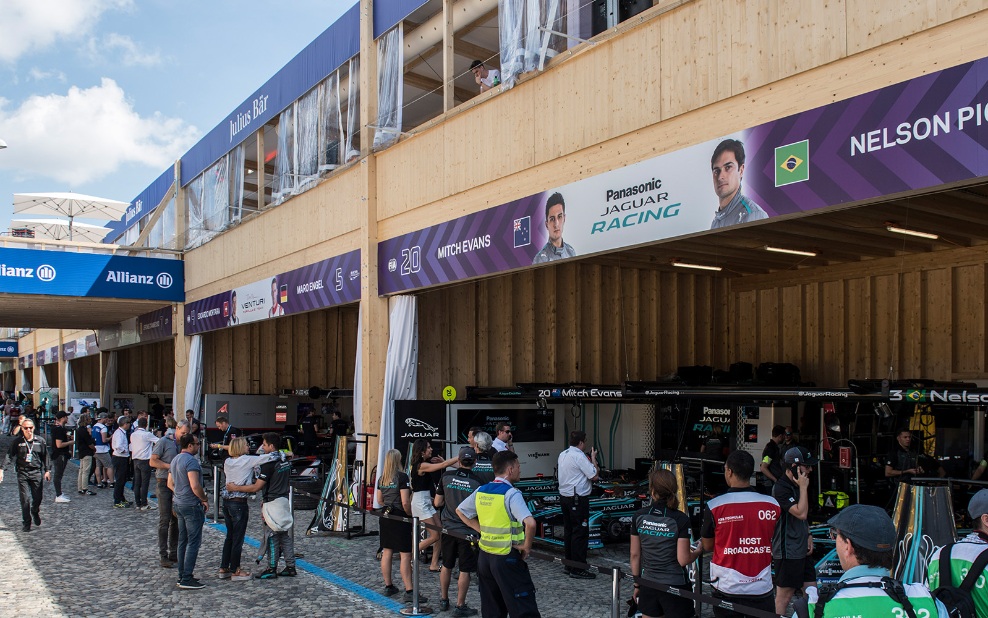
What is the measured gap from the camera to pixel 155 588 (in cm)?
805

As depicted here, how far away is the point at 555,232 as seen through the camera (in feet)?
28.4

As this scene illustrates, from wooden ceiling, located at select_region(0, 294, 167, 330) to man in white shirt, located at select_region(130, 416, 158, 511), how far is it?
7695mm

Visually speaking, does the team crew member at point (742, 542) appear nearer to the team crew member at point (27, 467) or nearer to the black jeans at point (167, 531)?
the black jeans at point (167, 531)

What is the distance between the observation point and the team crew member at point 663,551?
16.4 feet

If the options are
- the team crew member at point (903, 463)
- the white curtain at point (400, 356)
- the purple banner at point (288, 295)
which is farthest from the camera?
the purple banner at point (288, 295)

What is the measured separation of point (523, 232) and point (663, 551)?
4.81m

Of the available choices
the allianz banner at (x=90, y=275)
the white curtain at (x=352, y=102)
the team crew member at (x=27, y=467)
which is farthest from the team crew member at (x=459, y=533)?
the allianz banner at (x=90, y=275)

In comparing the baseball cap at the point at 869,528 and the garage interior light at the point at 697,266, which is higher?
the garage interior light at the point at 697,266

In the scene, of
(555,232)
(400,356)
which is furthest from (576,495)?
(400,356)

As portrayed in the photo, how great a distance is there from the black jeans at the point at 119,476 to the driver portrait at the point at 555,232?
9.40 metres

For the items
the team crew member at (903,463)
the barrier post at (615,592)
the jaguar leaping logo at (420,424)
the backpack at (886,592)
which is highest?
the backpack at (886,592)

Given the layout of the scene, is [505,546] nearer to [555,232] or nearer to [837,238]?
[555,232]

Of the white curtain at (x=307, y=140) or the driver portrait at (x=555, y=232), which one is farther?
the white curtain at (x=307, y=140)

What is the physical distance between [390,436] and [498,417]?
1.99 metres
